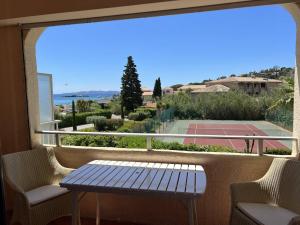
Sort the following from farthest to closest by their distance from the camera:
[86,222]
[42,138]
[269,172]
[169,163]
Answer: [42,138]
[86,222]
[169,163]
[269,172]

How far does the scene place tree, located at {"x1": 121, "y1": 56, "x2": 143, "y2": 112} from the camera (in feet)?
9.68

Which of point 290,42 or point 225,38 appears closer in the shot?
point 290,42

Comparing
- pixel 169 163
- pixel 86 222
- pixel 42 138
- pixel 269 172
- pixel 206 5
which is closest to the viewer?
pixel 269 172

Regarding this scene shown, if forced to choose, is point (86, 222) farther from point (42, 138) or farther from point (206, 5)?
point (206, 5)

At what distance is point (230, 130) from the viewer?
2.70 metres

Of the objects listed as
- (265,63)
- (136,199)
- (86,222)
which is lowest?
(86,222)

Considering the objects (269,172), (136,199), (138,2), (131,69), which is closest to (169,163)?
(136,199)

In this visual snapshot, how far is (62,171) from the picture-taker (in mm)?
2822

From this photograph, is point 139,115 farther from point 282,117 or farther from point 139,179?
point 282,117

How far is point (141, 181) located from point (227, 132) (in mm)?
1170

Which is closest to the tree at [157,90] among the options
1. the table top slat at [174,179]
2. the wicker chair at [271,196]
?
the table top slat at [174,179]

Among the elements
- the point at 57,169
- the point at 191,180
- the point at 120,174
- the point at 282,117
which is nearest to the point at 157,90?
the point at 120,174

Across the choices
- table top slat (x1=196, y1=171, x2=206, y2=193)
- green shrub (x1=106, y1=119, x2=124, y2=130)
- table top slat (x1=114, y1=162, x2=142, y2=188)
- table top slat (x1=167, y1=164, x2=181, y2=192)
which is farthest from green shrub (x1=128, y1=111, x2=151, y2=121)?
table top slat (x1=196, y1=171, x2=206, y2=193)

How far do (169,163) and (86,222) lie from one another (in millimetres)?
1171
